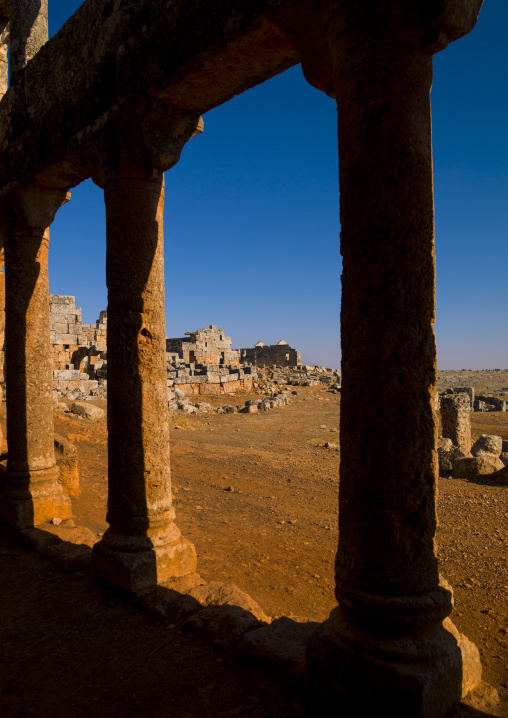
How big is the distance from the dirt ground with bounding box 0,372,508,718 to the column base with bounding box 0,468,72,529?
31cm

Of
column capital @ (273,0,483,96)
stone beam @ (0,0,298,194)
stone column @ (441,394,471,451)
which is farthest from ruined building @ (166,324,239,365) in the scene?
column capital @ (273,0,483,96)

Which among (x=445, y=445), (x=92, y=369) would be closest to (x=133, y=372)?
(x=445, y=445)

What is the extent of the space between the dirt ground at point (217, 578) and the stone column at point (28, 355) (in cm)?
61

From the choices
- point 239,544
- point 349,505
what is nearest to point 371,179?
point 349,505

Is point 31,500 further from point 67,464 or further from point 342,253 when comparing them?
point 342,253

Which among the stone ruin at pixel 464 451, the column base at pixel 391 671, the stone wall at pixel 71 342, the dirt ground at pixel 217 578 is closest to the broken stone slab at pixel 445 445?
the stone ruin at pixel 464 451

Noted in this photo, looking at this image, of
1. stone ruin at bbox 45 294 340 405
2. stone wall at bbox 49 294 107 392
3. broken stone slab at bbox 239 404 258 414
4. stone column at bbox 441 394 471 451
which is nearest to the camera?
stone column at bbox 441 394 471 451

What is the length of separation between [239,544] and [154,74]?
15.6 feet

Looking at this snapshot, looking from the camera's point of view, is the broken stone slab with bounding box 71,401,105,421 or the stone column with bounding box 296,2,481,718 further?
the broken stone slab with bounding box 71,401,105,421

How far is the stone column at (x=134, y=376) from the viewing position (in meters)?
3.88

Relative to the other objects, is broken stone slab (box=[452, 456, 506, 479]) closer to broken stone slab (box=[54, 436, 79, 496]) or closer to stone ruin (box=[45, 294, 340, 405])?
broken stone slab (box=[54, 436, 79, 496])

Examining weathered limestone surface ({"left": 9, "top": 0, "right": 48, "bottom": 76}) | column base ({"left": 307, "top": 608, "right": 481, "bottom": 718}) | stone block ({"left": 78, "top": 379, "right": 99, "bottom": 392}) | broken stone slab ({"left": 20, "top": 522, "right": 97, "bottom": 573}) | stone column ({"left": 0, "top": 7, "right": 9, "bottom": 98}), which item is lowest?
broken stone slab ({"left": 20, "top": 522, "right": 97, "bottom": 573})

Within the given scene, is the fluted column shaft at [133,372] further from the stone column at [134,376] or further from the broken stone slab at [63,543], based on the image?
the broken stone slab at [63,543]

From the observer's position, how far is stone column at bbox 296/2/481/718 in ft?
7.30
